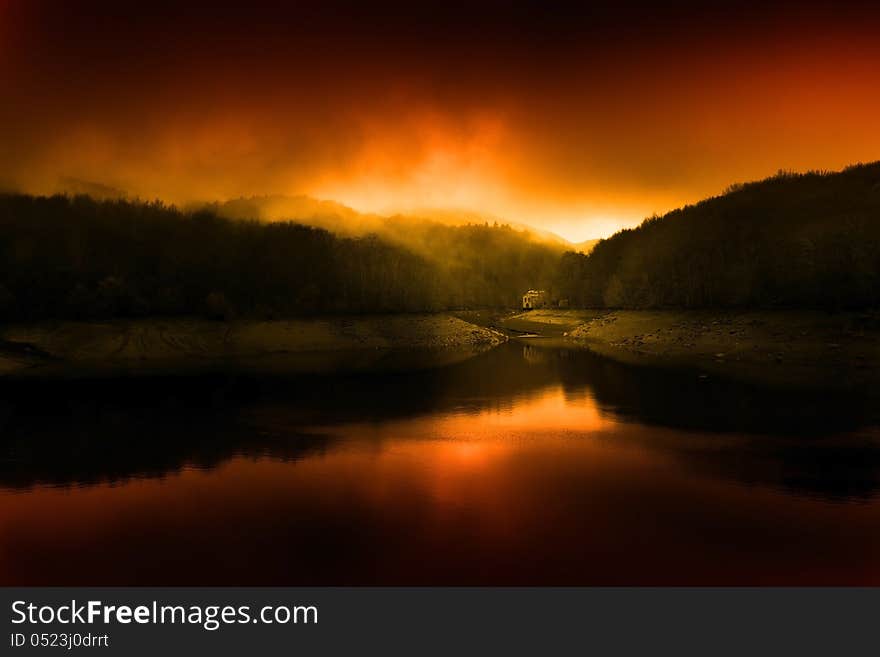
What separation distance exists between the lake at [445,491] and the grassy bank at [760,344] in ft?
49.3

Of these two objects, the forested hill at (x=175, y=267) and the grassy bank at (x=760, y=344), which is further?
the forested hill at (x=175, y=267)

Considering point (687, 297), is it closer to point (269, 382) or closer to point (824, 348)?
point (824, 348)

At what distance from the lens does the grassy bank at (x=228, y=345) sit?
64062 mm

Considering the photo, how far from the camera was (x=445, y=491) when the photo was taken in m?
20.1

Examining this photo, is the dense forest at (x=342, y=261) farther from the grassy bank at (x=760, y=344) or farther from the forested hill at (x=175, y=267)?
the grassy bank at (x=760, y=344)

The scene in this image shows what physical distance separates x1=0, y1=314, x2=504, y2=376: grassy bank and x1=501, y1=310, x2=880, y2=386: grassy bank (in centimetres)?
2171

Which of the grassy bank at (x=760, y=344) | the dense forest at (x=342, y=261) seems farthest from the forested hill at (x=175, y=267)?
the grassy bank at (x=760, y=344)

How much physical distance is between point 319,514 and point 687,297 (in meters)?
107

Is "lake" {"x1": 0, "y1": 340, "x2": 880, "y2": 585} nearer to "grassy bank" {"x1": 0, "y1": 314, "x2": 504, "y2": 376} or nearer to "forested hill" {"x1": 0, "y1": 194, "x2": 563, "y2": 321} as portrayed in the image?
"grassy bank" {"x1": 0, "y1": 314, "x2": 504, "y2": 376}

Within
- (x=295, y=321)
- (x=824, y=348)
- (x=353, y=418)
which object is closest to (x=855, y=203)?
(x=824, y=348)

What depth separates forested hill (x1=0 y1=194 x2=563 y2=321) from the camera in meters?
85.8

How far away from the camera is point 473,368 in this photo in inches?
2409

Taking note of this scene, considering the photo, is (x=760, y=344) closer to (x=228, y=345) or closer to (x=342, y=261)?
(x=228, y=345)

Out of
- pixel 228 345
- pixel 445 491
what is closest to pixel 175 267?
pixel 228 345
